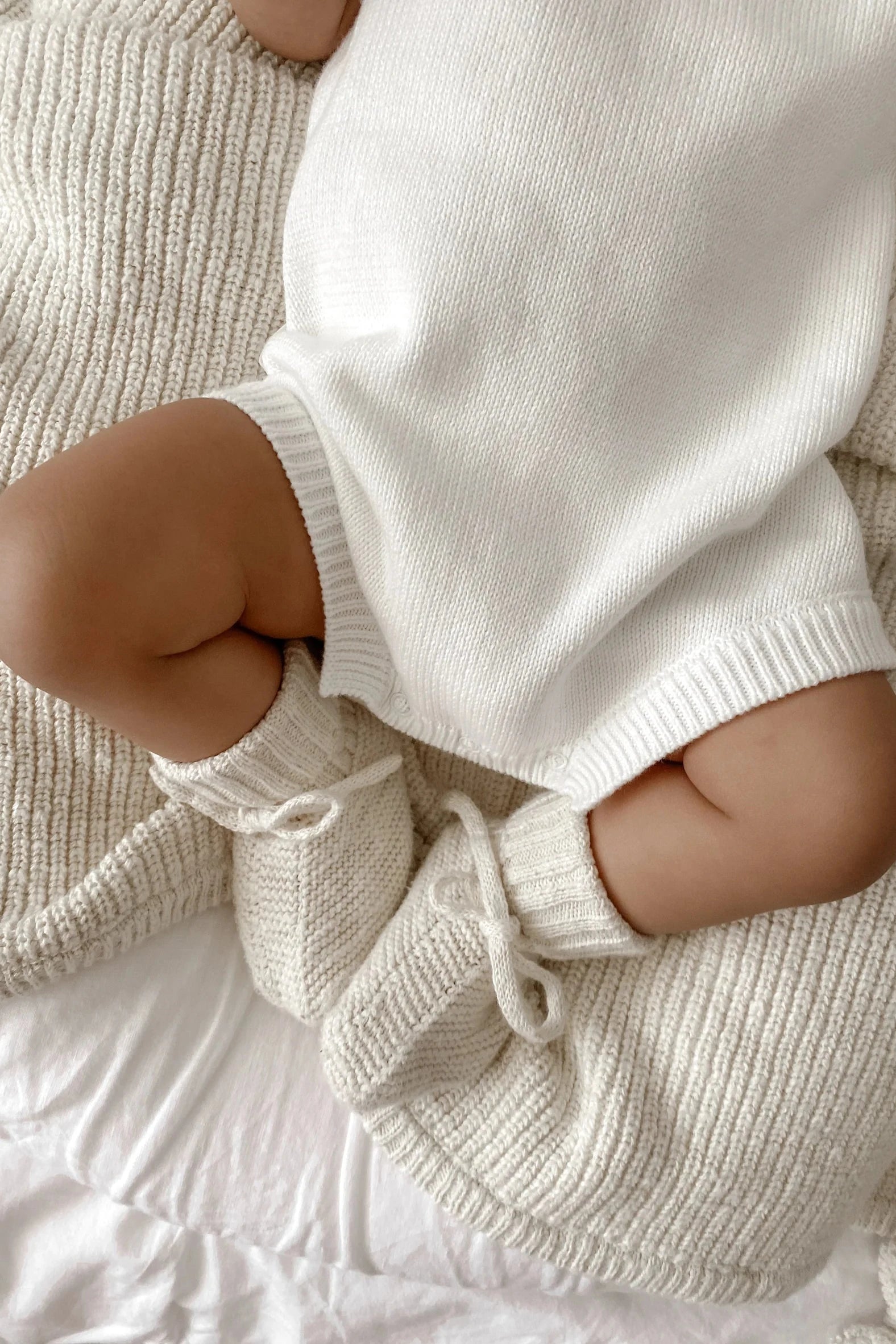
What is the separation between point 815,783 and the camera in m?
0.75

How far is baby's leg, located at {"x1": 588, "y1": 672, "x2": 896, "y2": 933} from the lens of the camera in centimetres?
75

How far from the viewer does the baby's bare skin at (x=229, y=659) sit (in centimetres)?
72

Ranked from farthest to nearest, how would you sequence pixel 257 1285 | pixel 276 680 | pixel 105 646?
pixel 257 1285 < pixel 276 680 < pixel 105 646

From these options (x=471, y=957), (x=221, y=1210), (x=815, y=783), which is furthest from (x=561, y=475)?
(x=221, y=1210)

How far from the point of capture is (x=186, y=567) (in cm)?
74

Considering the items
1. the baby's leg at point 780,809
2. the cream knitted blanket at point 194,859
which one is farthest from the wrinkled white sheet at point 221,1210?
the baby's leg at point 780,809

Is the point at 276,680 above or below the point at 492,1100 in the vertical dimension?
above

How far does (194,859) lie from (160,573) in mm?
306

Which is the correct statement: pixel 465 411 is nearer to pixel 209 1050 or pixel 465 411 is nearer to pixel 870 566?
pixel 870 566

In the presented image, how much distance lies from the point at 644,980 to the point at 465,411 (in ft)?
1.70

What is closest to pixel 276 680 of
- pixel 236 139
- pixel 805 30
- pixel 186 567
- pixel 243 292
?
pixel 186 567

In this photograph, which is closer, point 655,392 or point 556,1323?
point 655,392

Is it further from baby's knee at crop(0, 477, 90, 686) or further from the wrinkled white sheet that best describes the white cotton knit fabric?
the wrinkled white sheet

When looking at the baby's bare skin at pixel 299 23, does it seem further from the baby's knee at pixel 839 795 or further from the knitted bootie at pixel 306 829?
the baby's knee at pixel 839 795
